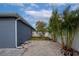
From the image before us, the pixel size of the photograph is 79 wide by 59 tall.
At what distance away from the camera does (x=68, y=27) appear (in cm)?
574

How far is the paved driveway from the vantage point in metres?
5.84

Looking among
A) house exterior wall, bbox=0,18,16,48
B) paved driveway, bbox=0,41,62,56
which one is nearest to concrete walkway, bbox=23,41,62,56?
paved driveway, bbox=0,41,62,56

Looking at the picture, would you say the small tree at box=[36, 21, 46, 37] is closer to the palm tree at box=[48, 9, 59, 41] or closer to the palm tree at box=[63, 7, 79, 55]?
the palm tree at box=[48, 9, 59, 41]

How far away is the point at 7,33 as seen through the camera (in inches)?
258

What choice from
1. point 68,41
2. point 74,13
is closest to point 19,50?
point 68,41

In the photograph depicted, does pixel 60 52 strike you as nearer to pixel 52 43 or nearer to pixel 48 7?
pixel 52 43

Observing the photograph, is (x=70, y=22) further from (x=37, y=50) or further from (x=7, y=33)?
(x=7, y=33)

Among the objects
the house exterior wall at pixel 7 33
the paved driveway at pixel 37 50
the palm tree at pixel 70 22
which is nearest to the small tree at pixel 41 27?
the paved driveway at pixel 37 50

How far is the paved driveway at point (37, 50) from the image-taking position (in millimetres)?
5843

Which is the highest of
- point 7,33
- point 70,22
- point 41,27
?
point 70,22

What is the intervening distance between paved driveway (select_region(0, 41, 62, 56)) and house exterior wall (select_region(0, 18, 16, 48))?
8.6 inches

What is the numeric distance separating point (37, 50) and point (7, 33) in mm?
1249

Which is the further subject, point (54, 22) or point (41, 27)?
point (54, 22)

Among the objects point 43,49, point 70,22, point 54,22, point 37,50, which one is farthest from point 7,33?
point 70,22
